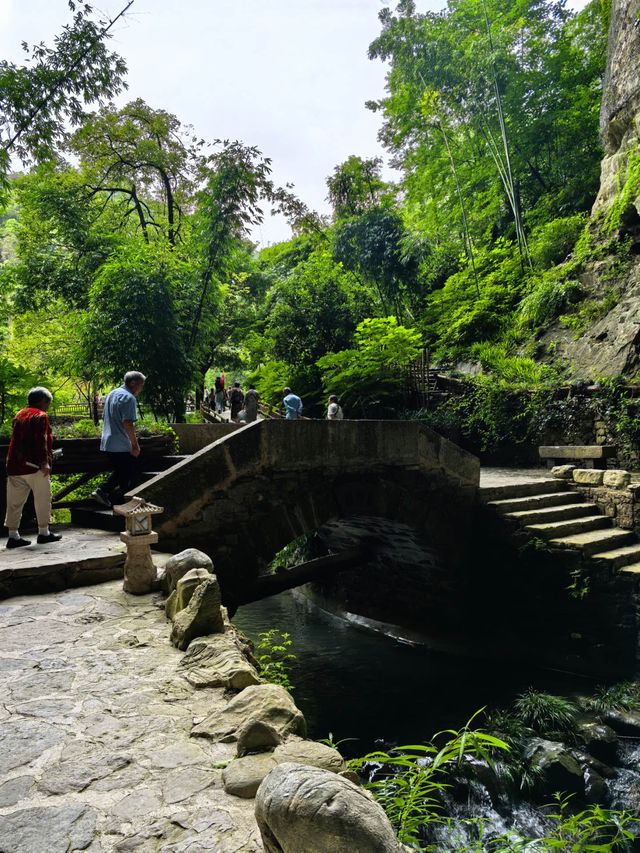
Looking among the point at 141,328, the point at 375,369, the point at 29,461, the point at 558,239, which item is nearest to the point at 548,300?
the point at 558,239

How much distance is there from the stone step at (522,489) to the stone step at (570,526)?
0.76 m

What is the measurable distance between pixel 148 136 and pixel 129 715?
1708 cm

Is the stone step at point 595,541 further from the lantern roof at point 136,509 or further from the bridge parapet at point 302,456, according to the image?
the lantern roof at point 136,509

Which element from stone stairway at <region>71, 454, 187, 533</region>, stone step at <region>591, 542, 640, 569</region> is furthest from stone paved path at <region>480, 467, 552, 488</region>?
stone stairway at <region>71, 454, 187, 533</region>

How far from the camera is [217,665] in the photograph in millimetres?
2812

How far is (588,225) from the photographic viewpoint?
14.5m

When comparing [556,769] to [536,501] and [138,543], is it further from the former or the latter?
[138,543]

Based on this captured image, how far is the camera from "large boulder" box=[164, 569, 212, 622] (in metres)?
3.42

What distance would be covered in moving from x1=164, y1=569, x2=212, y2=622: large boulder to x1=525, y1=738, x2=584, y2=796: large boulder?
4.28 meters

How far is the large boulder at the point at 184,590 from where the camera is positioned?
3.42 meters

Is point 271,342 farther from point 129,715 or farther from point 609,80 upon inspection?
point 129,715

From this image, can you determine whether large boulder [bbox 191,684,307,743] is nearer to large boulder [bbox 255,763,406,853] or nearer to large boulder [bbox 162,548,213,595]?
large boulder [bbox 255,763,406,853]

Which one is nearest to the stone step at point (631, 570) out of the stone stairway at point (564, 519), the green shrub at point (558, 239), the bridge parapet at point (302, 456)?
the stone stairway at point (564, 519)

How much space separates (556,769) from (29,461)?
6.00 meters
